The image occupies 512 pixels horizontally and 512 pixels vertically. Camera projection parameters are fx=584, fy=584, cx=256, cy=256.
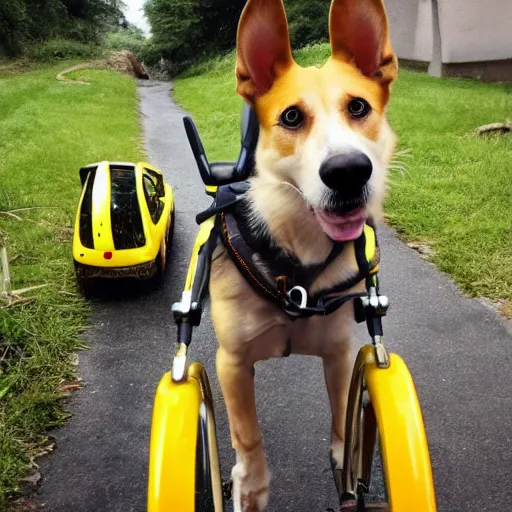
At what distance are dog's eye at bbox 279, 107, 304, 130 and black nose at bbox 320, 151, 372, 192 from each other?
0.64 feet

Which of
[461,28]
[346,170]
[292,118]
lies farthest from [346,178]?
[461,28]

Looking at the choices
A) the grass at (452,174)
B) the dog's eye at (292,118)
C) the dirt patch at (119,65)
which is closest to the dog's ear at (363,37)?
the dog's eye at (292,118)

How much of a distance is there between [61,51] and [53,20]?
12.1ft

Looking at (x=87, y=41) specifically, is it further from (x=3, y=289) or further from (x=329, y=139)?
(x=329, y=139)

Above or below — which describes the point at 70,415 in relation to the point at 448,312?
above

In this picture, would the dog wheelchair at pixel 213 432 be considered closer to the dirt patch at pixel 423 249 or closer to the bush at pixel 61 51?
the dirt patch at pixel 423 249

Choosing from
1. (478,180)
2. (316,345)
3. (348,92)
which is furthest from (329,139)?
(478,180)

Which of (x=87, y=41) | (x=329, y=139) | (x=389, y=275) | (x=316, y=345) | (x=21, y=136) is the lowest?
(x=87, y=41)

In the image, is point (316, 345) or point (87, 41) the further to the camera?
point (87, 41)

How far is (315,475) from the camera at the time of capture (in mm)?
2611

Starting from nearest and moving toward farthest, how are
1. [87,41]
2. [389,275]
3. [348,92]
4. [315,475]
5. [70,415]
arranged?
[348,92], [315,475], [70,415], [389,275], [87,41]

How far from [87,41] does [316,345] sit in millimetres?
28832

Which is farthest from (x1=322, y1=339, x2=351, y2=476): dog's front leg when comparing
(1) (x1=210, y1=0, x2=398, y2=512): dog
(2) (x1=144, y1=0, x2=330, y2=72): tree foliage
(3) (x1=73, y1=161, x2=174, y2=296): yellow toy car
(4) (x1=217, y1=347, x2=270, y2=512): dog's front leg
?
(2) (x1=144, y1=0, x2=330, y2=72): tree foliage

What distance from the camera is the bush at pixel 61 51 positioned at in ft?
79.3
